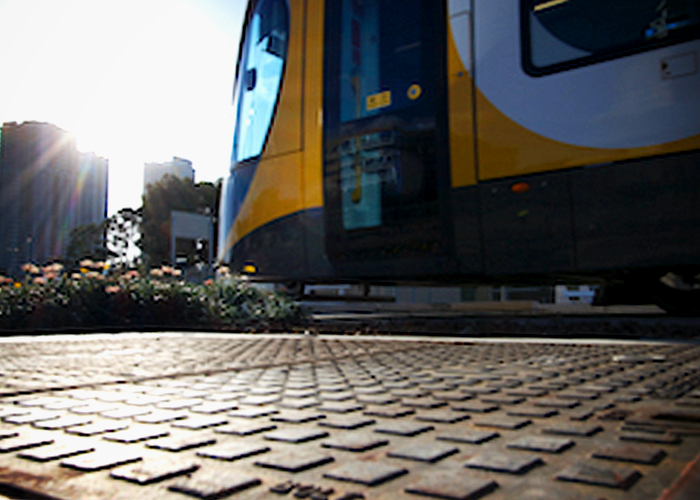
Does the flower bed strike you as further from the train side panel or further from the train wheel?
the train wheel

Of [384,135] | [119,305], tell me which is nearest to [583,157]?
[384,135]

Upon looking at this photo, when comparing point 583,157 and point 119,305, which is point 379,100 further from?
point 119,305

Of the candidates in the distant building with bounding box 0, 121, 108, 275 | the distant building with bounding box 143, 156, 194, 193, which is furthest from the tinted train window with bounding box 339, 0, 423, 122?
the distant building with bounding box 0, 121, 108, 275

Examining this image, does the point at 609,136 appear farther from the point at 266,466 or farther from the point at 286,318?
the point at 286,318

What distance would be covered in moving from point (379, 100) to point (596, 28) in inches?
102

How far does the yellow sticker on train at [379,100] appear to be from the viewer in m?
7.08

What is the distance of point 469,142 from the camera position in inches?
249

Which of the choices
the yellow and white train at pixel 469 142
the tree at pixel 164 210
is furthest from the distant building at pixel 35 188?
the yellow and white train at pixel 469 142

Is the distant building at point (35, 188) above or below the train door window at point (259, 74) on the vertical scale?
above

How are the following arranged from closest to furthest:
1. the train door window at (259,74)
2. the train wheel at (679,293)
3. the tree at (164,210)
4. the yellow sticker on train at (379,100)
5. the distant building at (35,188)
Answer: the yellow sticker on train at (379,100)
the train wheel at (679,293)
the train door window at (259,74)
the tree at (164,210)
the distant building at (35,188)

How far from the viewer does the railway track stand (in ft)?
3.89

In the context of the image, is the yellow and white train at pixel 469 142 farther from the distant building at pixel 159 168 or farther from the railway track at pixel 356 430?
the distant building at pixel 159 168

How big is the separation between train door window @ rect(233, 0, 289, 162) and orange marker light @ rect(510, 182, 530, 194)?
12.2 ft

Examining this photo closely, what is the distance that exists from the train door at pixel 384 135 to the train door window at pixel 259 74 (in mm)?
902
